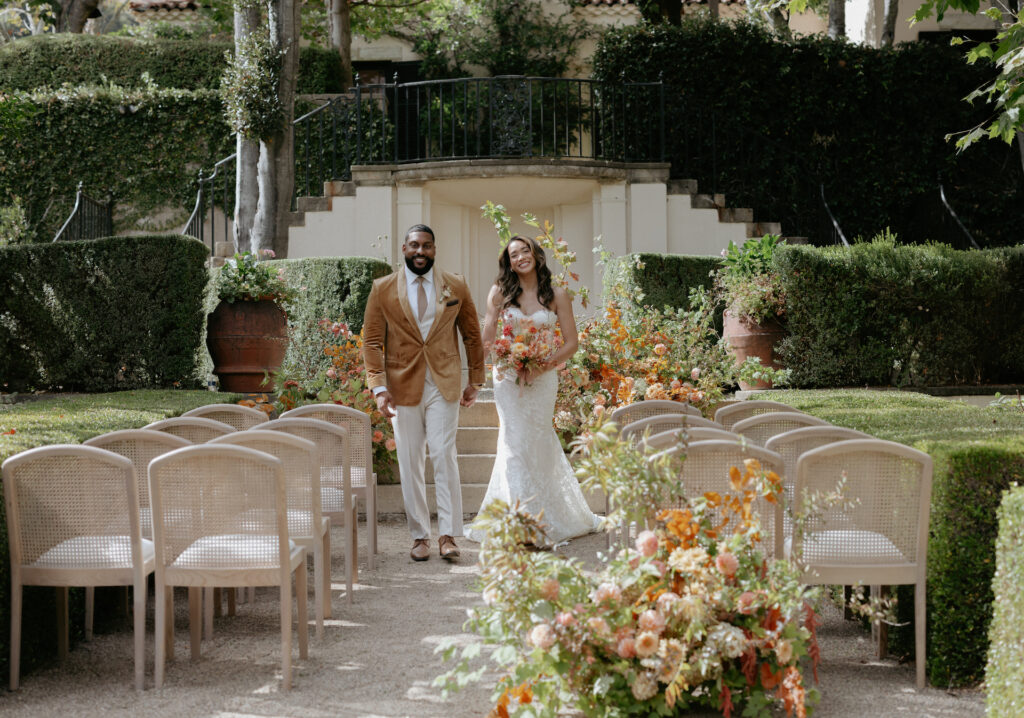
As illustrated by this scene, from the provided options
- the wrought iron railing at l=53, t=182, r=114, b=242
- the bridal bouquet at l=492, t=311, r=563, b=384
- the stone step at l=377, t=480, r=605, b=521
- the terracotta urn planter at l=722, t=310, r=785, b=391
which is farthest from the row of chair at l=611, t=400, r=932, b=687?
the wrought iron railing at l=53, t=182, r=114, b=242

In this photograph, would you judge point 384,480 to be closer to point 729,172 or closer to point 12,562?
point 12,562

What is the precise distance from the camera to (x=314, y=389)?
804 centimetres

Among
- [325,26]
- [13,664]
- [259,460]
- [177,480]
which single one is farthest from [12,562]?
[325,26]

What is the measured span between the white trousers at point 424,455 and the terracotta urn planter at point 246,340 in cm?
364

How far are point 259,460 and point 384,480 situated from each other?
4.44m

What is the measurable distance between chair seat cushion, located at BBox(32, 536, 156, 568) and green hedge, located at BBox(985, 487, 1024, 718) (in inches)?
117

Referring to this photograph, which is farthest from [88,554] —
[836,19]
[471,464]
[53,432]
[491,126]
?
[836,19]

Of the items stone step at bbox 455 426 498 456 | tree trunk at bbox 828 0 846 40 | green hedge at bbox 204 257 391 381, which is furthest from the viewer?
tree trunk at bbox 828 0 846 40

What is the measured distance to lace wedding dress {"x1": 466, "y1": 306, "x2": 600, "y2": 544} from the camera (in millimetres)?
6477

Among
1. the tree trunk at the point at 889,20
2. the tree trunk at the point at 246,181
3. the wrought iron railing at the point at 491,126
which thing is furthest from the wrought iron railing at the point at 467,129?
the tree trunk at the point at 889,20

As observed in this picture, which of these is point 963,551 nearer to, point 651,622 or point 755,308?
point 651,622

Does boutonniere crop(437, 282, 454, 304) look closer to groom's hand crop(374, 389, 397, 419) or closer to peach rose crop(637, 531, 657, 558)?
groom's hand crop(374, 389, 397, 419)

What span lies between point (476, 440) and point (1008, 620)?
5.66m

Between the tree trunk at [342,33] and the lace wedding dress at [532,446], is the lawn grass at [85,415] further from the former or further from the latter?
the tree trunk at [342,33]
